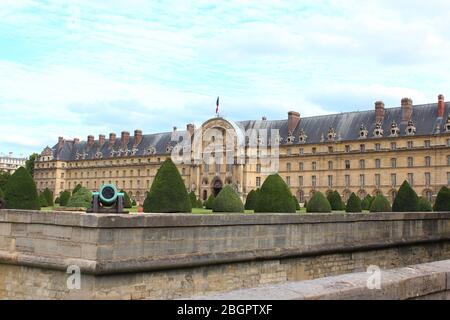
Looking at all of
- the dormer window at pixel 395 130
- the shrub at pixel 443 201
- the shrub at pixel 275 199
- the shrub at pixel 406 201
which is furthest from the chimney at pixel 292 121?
the shrub at pixel 275 199

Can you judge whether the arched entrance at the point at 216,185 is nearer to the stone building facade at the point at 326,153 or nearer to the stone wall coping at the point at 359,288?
the stone building facade at the point at 326,153

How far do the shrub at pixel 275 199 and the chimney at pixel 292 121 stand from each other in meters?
43.3

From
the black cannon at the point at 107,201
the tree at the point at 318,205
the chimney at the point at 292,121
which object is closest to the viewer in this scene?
the black cannon at the point at 107,201

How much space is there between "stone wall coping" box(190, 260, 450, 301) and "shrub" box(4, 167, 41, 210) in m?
14.3

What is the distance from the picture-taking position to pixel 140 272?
9766mm

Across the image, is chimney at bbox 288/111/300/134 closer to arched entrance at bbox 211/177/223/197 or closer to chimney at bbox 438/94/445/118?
arched entrance at bbox 211/177/223/197

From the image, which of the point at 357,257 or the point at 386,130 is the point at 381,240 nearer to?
the point at 357,257

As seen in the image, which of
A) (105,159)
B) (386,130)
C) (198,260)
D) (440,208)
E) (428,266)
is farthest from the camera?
(105,159)

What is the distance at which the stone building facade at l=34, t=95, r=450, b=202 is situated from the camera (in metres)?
51.1

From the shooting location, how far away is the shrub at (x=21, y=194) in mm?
16797

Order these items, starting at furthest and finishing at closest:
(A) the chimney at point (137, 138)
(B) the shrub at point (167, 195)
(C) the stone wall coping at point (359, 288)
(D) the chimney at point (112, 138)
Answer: (D) the chimney at point (112, 138) < (A) the chimney at point (137, 138) < (B) the shrub at point (167, 195) < (C) the stone wall coping at point (359, 288)

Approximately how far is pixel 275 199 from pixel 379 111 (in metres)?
39.5

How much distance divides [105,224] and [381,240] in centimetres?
1002
